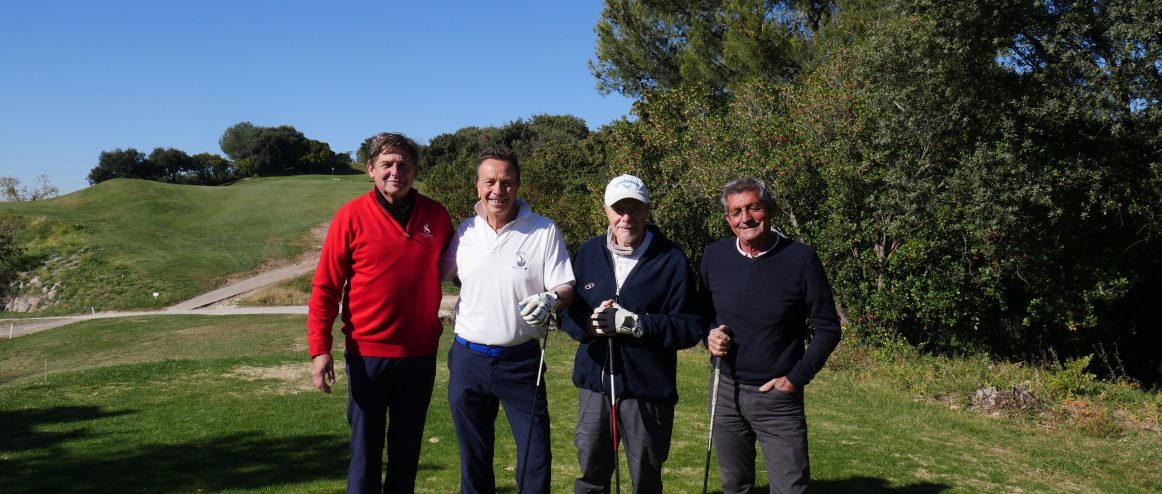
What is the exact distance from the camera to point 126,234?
40906 mm

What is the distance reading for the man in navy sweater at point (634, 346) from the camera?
12.2 ft

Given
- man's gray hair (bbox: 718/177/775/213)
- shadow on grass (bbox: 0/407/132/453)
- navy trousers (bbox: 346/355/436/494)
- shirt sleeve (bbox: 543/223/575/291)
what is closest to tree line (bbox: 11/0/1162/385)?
man's gray hair (bbox: 718/177/775/213)

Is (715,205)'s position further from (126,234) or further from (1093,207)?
(126,234)

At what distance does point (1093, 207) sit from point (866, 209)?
370cm

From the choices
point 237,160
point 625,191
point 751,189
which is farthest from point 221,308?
point 237,160

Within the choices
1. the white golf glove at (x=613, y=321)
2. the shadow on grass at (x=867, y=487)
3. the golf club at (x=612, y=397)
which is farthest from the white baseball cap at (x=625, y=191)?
the shadow on grass at (x=867, y=487)

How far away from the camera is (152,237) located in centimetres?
4128

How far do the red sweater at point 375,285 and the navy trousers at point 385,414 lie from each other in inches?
3.1

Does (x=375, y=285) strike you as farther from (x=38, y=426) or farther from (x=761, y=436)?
(x=38, y=426)

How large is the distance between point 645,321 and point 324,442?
4.76 meters

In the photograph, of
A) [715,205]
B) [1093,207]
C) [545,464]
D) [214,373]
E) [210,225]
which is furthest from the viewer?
[210,225]

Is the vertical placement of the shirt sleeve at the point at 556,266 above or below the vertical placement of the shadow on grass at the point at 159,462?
above

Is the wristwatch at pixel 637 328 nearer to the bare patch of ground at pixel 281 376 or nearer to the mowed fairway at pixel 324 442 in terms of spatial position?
the mowed fairway at pixel 324 442

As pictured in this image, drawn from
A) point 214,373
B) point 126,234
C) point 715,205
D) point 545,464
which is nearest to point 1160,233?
point 715,205
